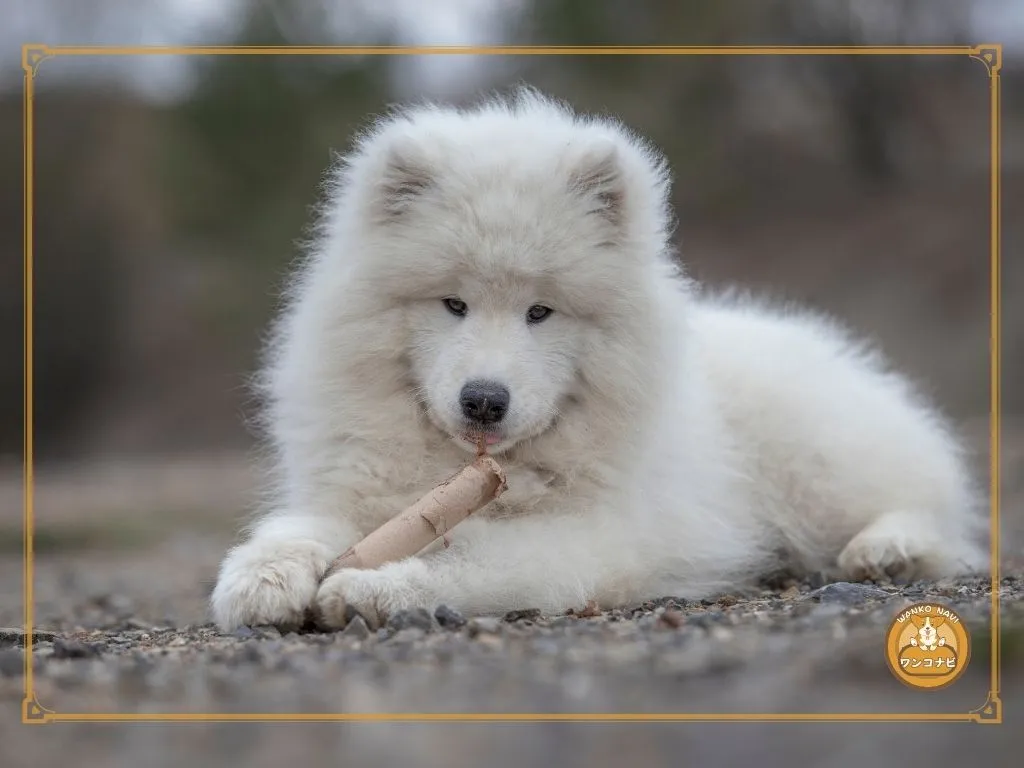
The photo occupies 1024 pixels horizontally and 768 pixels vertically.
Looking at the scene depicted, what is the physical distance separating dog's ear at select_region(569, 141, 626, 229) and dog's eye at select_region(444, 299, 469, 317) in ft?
1.94

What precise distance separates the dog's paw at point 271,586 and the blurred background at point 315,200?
29.6 feet

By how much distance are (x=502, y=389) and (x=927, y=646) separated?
1.58 meters

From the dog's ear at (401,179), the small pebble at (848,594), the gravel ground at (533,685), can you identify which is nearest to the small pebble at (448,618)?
the gravel ground at (533,685)

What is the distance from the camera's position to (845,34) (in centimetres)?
1384

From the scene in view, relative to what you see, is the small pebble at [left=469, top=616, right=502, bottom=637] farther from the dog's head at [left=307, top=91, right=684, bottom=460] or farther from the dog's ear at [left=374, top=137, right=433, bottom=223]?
the dog's ear at [left=374, top=137, right=433, bottom=223]

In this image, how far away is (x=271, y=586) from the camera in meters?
4.20

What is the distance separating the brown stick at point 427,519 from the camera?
431 cm

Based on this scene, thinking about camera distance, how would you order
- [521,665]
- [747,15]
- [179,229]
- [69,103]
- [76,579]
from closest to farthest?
[521,665], [76,579], [747,15], [69,103], [179,229]

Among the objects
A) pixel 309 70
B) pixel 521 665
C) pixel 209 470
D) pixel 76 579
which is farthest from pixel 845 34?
pixel 521 665

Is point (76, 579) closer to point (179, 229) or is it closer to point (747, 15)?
point (747, 15)

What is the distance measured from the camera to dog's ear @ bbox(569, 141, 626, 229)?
4668mm

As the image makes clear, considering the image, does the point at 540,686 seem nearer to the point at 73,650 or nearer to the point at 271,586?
the point at 271,586

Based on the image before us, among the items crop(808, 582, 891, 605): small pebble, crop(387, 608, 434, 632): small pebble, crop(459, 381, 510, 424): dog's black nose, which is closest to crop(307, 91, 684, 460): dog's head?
crop(459, 381, 510, 424): dog's black nose

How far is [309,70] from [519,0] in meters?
11.8
